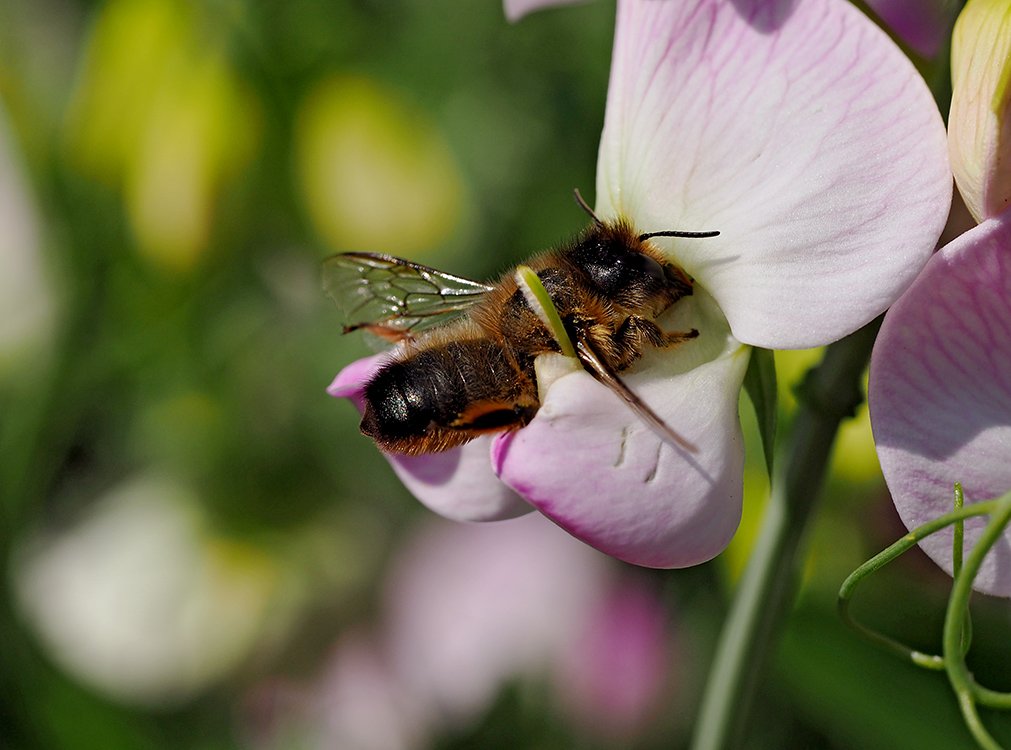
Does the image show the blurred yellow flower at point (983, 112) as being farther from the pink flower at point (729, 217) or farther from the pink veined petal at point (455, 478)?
the pink veined petal at point (455, 478)

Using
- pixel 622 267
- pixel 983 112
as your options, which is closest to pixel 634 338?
pixel 622 267

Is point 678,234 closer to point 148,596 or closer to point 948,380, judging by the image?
point 948,380

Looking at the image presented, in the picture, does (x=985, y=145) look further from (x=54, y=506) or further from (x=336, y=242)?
(x=54, y=506)

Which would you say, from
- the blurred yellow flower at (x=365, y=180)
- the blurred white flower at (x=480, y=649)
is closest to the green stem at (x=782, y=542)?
the blurred white flower at (x=480, y=649)

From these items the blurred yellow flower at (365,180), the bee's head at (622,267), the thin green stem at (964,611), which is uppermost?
the bee's head at (622,267)

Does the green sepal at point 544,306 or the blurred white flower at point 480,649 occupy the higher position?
the green sepal at point 544,306

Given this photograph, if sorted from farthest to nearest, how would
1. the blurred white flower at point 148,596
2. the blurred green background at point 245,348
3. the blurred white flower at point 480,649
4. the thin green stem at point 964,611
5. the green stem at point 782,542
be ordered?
the blurred white flower at point 148,596 → the blurred green background at point 245,348 → the blurred white flower at point 480,649 → the green stem at point 782,542 → the thin green stem at point 964,611

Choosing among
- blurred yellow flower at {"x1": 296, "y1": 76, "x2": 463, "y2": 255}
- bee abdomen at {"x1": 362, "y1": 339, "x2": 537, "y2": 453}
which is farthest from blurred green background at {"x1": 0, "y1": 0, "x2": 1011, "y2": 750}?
bee abdomen at {"x1": 362, "y1": 339, "x2": 537, "y2": 453}
